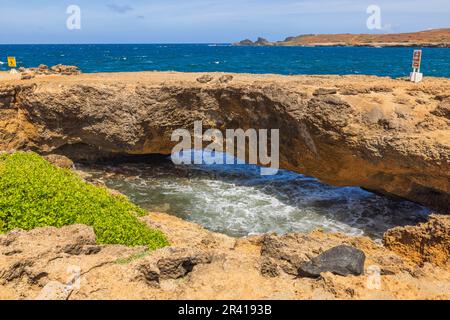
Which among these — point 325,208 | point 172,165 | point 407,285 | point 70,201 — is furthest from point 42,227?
point 172,165

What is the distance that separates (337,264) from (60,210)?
20.6 ft

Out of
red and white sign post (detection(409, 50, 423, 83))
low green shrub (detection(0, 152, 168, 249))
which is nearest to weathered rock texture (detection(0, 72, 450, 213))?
red and white sign post (detection(409, 50, 423, 83))

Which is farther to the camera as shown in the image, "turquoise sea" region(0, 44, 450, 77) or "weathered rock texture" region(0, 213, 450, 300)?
"turquoise sea" region(0, 44, 450, 77)

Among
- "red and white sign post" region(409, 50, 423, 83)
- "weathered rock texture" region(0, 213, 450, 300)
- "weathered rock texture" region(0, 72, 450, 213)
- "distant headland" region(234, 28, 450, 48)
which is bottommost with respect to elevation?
"weathered rock texture" region(0, 213, 450, 300)

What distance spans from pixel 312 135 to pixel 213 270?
8.95 m

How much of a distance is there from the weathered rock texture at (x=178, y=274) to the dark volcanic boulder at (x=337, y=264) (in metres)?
0.13

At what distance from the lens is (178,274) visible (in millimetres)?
6977

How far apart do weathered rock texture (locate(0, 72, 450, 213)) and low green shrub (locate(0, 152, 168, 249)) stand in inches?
281

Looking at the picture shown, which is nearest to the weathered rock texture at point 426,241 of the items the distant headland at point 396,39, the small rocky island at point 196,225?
the small rocky island at point 196,225

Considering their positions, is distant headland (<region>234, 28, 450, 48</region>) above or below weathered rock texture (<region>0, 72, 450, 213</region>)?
above

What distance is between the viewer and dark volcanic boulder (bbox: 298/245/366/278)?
6.60 metres

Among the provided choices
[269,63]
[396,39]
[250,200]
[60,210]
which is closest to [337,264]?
[60,210]

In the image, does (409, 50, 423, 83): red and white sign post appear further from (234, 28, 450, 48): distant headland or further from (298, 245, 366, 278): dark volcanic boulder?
(234, 28, 450, 48): distant headland
